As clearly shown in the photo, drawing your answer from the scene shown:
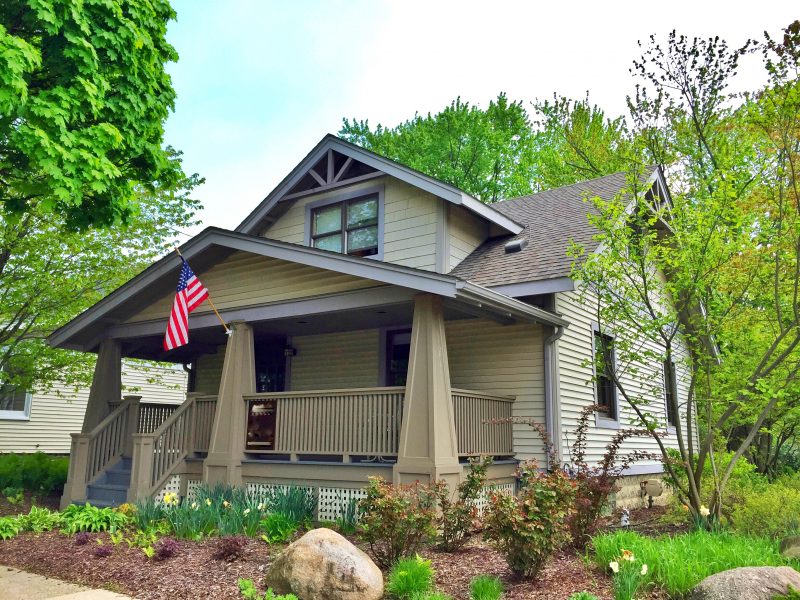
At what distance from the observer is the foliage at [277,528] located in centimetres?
823

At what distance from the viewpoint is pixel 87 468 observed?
39.2 ft

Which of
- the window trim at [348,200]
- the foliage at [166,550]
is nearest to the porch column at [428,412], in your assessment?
the foliage at [166,550]

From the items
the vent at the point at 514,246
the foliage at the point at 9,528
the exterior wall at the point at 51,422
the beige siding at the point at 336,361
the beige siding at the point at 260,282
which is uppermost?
the vent at the point at 514,246

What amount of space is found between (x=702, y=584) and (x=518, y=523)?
5.00ft

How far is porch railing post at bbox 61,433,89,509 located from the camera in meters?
11.8

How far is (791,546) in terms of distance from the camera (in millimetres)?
6270

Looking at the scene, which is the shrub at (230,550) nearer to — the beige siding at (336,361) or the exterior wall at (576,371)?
the exterior wall at (576,371)

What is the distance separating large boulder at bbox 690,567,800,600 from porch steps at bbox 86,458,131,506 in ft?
30.6

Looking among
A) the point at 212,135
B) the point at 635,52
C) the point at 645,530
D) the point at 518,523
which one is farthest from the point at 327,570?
the point at 212,135

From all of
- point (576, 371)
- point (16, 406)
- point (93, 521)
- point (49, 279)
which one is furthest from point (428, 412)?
point (16, 406)

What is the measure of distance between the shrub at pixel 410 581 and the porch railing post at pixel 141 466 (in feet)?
20.3

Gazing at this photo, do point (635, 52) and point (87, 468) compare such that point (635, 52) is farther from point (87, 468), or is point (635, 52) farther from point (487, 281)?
point (87, 468)

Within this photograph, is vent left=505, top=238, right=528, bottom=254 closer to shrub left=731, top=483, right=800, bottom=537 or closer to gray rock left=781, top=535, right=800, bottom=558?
shrub left=731, top=483, right=800, bottom=537

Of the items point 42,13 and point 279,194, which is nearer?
point 42,13
